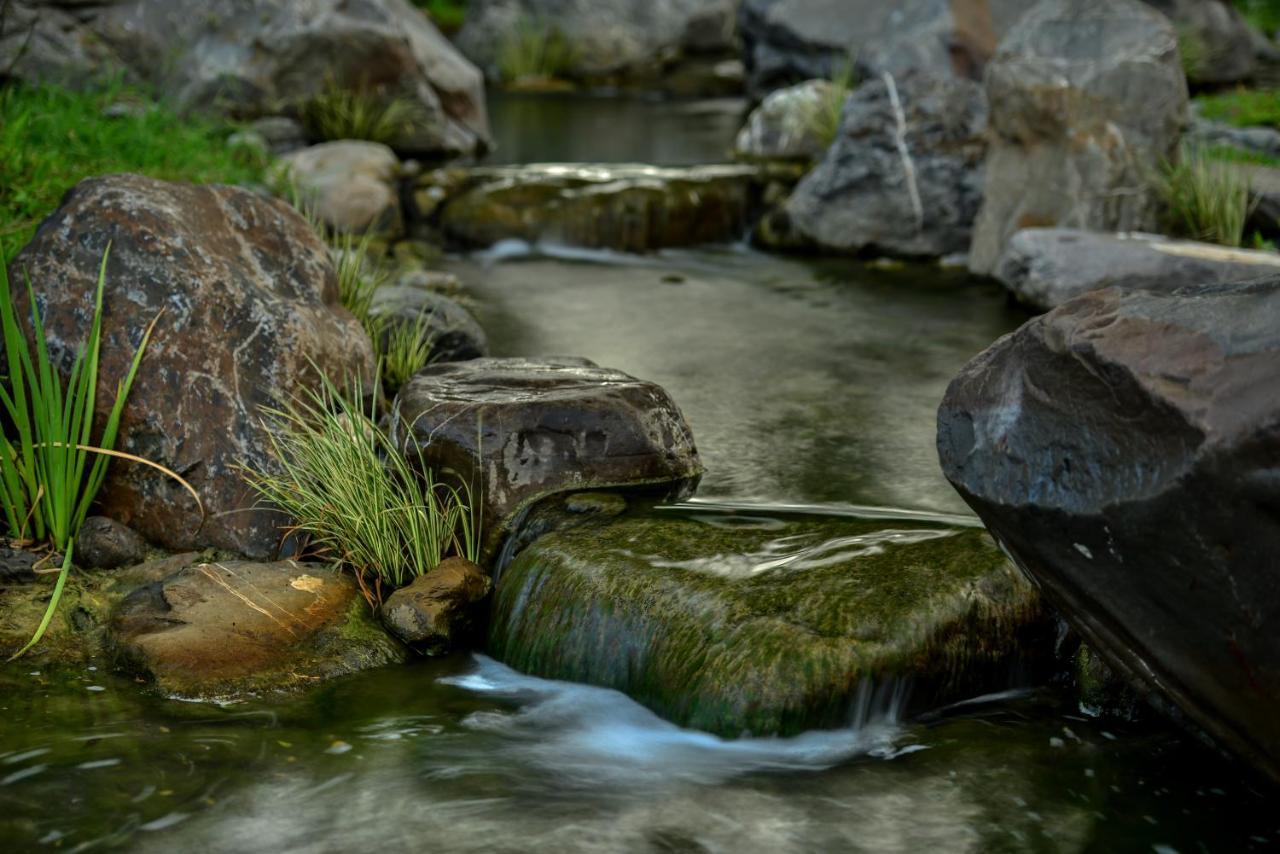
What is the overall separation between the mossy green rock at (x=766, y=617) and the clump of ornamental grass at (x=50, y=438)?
153cm

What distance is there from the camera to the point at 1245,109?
13.2 meters

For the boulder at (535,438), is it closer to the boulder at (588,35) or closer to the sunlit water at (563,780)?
the sunlit water at (563,780)

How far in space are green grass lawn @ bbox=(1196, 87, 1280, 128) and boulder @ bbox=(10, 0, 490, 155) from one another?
23.6 feet

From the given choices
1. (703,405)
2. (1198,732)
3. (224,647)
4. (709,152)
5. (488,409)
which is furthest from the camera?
(709,152)

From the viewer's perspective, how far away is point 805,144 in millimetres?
13461

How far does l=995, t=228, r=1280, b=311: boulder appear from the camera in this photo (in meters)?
8.22

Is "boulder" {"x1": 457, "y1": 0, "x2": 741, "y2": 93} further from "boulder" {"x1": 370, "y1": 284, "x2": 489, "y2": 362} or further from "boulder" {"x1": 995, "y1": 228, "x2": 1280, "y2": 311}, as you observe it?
"boulder" {"x1": 370, "y1": 284, "x2": 489, "y2": 362}

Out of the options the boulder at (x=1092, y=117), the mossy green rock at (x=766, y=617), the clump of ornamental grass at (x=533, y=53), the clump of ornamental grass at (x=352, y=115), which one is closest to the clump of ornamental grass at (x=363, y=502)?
the mossy green rock at (x=766, y=617)

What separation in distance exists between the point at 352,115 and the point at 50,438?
331 inches

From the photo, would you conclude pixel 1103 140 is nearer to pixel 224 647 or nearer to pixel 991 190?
pixel 991 190

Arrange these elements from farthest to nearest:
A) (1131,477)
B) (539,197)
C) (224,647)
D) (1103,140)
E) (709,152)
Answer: (709,152), (539,197), (1103,140), (224,647), (1131,477)

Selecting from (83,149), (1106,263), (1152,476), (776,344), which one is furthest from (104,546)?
(1106,263)

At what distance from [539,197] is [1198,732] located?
833 cm

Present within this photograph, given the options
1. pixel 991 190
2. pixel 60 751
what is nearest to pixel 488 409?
pixel 60 751
